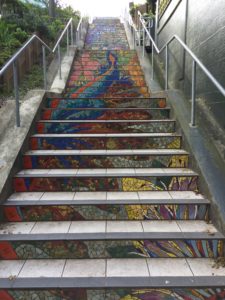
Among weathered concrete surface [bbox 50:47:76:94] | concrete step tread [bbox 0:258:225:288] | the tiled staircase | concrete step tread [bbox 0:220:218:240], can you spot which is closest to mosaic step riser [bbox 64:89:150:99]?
weathered concrete surface [bbox 50:47:76:94]

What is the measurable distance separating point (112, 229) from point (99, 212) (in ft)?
0.78

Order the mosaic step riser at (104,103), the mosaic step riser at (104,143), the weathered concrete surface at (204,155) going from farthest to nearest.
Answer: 1. the mosaic step riser at (104,103)
2. the mosaic step riser at (104,143)
3. the weathered concrete surface at (204,155)

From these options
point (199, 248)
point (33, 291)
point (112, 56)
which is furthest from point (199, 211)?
point (112, 56)

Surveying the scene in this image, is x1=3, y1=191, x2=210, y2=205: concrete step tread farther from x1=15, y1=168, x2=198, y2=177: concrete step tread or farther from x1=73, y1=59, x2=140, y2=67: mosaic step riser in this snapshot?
x1=73, y1=59, x2=140, y2=67: mosaic step riser

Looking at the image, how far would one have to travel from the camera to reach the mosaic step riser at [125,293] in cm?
199

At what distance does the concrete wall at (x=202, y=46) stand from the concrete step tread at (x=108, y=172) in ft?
2.41

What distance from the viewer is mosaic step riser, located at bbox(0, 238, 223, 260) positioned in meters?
2.31

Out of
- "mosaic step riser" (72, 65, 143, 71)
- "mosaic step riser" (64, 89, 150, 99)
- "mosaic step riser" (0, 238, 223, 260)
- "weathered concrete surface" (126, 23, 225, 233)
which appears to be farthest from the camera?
"mosaic step riser" (72, 65, 143, 71)

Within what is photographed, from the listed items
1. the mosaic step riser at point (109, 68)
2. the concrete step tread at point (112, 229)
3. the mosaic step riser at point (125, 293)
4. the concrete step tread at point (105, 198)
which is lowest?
the mosaic step riser at point (125, 293)

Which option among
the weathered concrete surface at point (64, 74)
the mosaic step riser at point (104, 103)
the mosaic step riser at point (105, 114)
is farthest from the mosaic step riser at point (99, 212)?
the weathered concrete surface at point (64, 74)

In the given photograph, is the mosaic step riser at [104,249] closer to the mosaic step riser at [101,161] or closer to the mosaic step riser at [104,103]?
the mosaic step riser at [101,161]

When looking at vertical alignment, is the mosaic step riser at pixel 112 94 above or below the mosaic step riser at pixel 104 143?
above

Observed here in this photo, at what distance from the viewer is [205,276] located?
2.07 metres

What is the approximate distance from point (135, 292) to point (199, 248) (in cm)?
66
